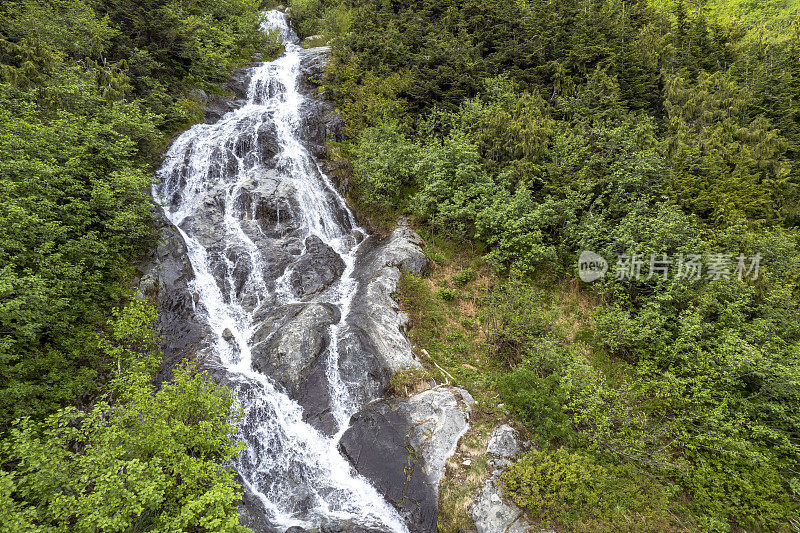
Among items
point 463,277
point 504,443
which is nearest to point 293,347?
point 504,443

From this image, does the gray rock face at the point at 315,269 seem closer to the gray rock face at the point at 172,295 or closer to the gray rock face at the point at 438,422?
the gray rock face at the point at 172,295

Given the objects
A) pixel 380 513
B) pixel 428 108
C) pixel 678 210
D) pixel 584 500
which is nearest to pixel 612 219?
pixel 678 210

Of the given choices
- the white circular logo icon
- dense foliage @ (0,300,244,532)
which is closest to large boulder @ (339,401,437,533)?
dense foliage @ (0,300,244,532)

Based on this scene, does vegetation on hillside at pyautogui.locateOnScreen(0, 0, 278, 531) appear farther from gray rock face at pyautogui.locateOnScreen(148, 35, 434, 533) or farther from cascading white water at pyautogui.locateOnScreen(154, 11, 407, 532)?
gray rock face at pyautogui.locateOnScreen(148, 35, 434, 533)

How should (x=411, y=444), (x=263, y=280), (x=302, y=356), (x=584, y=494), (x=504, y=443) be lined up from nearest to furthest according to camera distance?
(x=584, y=494), (x=504, y=443), (x=411, y=444), (x=302, y=356), (x=263, y=280)

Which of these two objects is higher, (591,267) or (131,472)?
(591,267)

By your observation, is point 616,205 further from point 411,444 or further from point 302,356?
point 302,356
